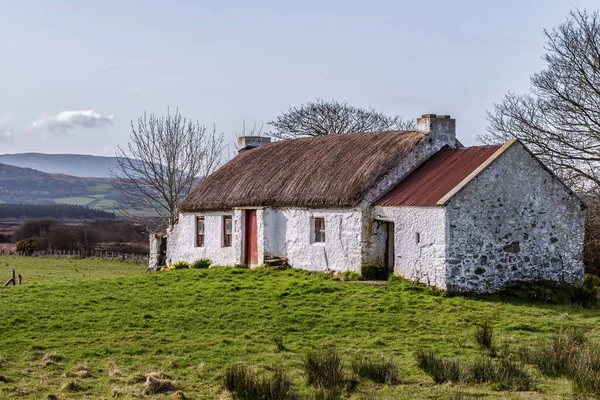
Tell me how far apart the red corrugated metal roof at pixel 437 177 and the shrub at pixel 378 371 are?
753 cm

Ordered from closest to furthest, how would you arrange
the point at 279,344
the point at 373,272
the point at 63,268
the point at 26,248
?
1. the point at 279,344
2. the point at 373,272
3. the point at 63,268
4. the point at 26,248

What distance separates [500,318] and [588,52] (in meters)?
12.0

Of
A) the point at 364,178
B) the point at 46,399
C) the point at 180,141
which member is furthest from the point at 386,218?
the point at 180,141

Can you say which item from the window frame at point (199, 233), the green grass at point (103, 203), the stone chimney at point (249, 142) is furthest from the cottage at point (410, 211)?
the green grass at point (103, 203)

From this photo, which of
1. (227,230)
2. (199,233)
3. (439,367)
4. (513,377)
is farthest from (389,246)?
(513,377)

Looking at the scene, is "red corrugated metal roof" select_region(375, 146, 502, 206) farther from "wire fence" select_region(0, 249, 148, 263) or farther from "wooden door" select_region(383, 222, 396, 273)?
"wire fence" select_region(0, 249, 148, 263)

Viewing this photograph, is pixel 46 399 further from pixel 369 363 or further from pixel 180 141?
pixel 180 141

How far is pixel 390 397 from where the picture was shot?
416 inches

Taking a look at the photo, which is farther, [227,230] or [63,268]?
[63,268]

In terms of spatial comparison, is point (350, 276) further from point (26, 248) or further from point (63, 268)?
point (26, 248)

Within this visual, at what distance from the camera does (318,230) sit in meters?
23.1

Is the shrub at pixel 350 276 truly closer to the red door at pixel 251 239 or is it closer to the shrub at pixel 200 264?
the red door at pixel 251 239

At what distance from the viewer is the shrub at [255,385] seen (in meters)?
10.4

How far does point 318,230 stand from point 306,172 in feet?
7.14
